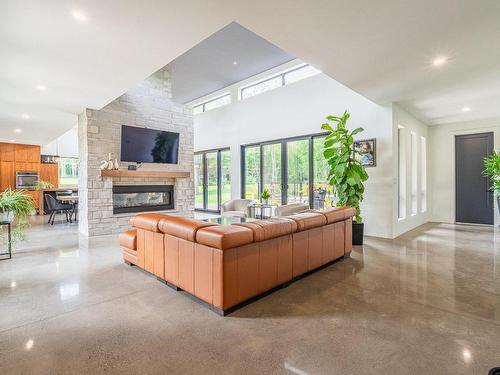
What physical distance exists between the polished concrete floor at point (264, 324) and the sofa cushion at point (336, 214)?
0.67 meters

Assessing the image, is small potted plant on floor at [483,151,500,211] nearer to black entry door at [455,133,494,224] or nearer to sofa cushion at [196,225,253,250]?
black entry door at [455,133,494,224]

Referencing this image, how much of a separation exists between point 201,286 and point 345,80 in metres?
3.61

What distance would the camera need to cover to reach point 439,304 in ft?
8.54

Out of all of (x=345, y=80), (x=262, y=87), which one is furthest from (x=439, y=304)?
(x=262, y=87)

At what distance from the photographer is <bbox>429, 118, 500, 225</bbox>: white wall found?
744cm

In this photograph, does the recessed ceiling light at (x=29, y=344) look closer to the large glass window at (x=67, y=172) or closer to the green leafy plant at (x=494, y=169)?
the green leafy plant at (x=494, y=169)

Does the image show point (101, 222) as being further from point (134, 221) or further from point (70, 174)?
point (70, 174)

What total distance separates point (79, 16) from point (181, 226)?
226 cm

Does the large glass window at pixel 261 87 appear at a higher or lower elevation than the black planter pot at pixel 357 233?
higher

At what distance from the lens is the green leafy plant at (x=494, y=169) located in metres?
6.12

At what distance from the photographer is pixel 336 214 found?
12.5 feet

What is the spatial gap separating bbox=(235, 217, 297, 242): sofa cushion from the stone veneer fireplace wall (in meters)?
4.62

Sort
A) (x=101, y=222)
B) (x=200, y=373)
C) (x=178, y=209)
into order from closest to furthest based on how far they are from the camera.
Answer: (x=200, y=373)
(x=101, y=222)
(x=178, y=209)

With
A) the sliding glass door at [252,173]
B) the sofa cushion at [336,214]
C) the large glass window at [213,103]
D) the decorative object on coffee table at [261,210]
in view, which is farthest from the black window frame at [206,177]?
the sofa cushion at [336,214]
